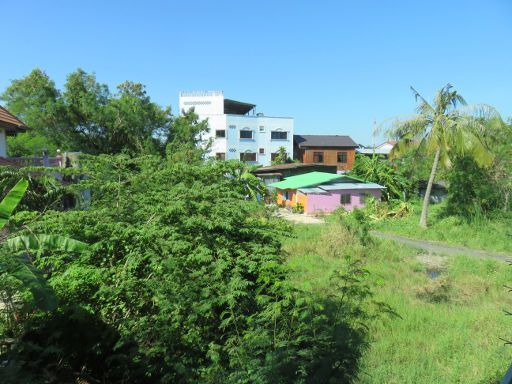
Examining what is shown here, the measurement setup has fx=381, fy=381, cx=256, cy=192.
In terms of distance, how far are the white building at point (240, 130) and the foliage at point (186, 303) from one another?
33284 mm

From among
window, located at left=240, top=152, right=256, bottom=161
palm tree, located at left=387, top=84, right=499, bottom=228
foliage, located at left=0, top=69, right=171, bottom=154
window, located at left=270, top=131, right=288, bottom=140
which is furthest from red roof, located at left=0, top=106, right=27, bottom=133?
window, located at left=270, top=131, right=288, bottom=140

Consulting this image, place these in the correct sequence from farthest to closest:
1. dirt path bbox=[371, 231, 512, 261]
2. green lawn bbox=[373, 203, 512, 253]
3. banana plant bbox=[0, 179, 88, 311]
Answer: green lawn bbox=[373, 203, 512, 253], dirt path bbox=[371, 231, 512, 261], banana plant bbox=[0, 179, 88, 311]

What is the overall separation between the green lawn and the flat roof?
87.6 ft

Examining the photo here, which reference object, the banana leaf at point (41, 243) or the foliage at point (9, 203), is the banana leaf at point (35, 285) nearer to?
the banana leaf at point (41, 243)

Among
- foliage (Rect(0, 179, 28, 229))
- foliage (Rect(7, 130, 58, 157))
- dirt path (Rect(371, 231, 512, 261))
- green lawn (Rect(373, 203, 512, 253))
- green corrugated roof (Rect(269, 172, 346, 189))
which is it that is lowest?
dirt path (Rect(371, 231, 512, 261))

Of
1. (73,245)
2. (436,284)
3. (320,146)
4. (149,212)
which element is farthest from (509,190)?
(320,146)

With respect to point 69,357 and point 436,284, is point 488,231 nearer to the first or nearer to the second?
point 436,284

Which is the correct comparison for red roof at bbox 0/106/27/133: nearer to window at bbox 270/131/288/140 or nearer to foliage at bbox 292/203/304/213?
foliage at bbox 292/203/304/213

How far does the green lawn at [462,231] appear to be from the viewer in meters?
16.2

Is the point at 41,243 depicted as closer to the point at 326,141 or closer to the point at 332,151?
the point at 332,151

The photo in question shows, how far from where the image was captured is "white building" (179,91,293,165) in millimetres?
39344

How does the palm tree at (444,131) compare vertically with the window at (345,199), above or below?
above

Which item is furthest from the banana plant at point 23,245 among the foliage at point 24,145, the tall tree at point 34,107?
the foliage at point 24,145

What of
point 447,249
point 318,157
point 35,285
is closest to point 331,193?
point 447,249
